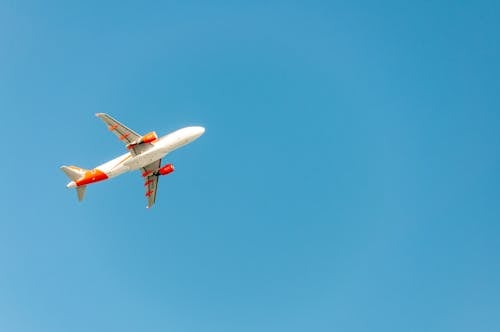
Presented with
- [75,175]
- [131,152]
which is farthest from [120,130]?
[75,175]

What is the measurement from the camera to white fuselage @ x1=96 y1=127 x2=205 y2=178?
123m

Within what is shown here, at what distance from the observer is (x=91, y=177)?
125 meters

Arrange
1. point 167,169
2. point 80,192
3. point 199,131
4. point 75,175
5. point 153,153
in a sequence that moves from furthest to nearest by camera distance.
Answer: point 167,169
point 80,192
point 75,175
point 153,153
point 199,131

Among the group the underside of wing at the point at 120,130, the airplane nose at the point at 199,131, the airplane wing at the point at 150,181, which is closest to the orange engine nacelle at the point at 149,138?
the underside of wing at the point at 120,130

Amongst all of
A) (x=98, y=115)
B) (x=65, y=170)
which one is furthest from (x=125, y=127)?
(x=65, y=170)

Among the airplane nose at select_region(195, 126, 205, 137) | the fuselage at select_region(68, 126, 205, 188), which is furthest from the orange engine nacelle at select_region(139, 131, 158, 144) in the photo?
the airplane nose at select_region(195, 126, 205, 137)

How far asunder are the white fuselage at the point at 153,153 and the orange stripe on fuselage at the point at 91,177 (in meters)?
0.78

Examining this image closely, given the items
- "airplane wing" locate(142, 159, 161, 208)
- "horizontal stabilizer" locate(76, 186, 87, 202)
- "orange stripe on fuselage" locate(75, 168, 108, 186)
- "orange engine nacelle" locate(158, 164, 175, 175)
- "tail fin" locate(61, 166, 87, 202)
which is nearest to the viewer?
"tail fin" locate(61, 166, 87, 202)

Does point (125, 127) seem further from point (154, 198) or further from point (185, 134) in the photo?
point (154, 198)

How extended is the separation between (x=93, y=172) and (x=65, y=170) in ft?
18.1

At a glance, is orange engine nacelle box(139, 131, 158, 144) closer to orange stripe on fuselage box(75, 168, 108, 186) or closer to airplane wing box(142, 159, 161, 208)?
orange stripe on fuselage box(75, 168, 108, 186)

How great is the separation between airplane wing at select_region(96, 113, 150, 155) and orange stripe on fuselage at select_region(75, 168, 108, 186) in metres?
8.07

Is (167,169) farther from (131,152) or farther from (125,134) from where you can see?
(125,134)

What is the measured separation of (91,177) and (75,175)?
3.38 meters
